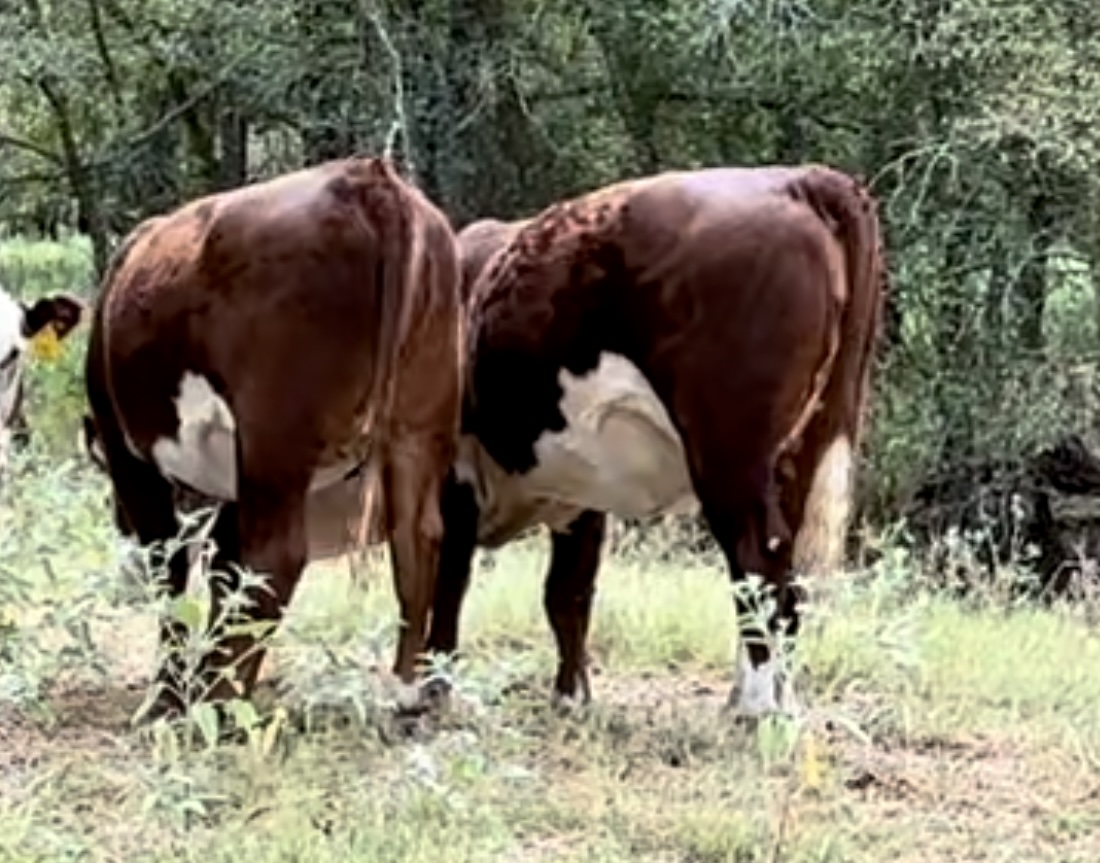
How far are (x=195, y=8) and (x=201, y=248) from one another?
624 cm

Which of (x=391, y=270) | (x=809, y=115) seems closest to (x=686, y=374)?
(x=391, y=270)

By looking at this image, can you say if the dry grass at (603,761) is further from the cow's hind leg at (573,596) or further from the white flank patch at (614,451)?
the white flank patch at (614,451)

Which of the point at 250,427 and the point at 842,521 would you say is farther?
the point at 842,521

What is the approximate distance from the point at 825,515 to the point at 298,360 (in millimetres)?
1445

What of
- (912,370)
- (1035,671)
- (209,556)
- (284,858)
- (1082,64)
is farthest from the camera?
(912,370)

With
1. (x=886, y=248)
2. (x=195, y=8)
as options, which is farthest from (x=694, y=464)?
(x=195, y=8)

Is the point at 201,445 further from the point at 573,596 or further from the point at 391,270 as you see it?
the point at 573,596

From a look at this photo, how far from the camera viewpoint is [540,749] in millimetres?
5406

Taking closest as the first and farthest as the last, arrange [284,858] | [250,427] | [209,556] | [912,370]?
[284,858], [250,427], [209,556], [912,370]

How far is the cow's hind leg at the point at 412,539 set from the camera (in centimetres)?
547

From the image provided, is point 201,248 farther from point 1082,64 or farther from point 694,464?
point 1082,64

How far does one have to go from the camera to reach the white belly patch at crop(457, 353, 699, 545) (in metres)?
5.68

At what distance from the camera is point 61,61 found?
38.8 feet

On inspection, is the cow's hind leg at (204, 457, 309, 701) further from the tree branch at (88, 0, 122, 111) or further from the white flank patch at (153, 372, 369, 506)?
the tree branch at (88, 0, 122, 111)
